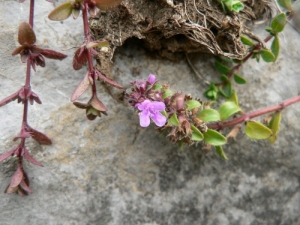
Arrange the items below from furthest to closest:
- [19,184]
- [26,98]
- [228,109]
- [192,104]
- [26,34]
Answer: [228,109] < [192,104] < [19,184] < [26,98] < [26,34]

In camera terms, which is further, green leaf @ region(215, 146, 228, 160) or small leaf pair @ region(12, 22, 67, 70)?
green leaf @ region(215, 146, 228, 160)

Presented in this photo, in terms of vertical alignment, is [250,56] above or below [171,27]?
below

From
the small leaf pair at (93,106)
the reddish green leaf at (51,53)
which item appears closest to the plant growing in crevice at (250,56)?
the small leaf pair at (93,106)

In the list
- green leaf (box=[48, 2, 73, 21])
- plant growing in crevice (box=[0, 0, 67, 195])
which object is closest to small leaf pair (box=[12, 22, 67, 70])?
plant growing in crevice (box=[0, 0, 67, 195])

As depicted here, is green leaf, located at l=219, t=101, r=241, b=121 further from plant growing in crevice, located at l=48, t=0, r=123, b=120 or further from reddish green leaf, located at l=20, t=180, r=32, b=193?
reddish green leaf, located at l=20, t=180, r=32, b=193

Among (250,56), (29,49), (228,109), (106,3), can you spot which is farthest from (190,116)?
(29,49)

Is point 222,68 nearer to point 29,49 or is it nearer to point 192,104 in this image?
point 192,104

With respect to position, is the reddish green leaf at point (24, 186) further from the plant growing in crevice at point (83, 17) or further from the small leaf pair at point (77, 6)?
the small leaf pair at point (77, 6)
